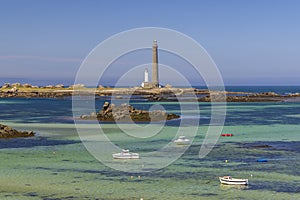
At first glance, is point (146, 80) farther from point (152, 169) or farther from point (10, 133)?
point (152, 169)

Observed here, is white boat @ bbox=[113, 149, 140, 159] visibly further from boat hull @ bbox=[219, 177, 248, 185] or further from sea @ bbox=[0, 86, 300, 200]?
boat hull @ bbox=[219, 177, 248, 185]

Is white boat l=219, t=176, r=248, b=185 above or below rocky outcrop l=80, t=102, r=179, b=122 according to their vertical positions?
below

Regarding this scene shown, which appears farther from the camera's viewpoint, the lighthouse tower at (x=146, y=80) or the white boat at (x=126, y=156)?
the lighthouse tower at (x=146, y=80)

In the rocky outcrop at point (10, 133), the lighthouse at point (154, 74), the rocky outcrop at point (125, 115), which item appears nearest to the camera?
the rocky outcrop at point (10, 133)

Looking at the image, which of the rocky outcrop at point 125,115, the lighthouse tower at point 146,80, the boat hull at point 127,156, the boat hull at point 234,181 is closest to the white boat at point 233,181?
the boat hull at point 234,181

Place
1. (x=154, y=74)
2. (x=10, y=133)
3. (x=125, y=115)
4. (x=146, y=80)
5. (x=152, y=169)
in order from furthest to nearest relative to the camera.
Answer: (x=146, y=80), (x=154, y=74), (x=125, y=115), (x=10, y=133), (x=152, y=169)

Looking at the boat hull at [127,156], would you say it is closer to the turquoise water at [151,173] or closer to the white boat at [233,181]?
the turquoise water at [151,173]

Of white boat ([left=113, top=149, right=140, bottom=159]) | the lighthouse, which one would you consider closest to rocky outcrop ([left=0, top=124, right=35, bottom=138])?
white boat ([left=113, top=149, right=140, bottom=159])

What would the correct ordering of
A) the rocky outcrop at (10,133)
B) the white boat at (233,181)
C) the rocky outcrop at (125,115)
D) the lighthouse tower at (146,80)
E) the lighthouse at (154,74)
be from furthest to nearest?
the lighthouse tower at (146,80), the lighthouse at (154,74), the rocky outcrop at (125,115), the rocky outcrop at (10,133), the white boat at (233,181)

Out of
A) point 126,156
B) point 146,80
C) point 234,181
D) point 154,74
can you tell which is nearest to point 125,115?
point 126,156

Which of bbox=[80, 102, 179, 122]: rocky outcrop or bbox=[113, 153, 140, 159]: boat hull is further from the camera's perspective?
bbox=[80, 102, 179, 122]: rocky outcrop

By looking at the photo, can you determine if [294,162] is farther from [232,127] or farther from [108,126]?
[108,126]

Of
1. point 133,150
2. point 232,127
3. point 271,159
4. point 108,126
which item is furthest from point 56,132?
point 271,159

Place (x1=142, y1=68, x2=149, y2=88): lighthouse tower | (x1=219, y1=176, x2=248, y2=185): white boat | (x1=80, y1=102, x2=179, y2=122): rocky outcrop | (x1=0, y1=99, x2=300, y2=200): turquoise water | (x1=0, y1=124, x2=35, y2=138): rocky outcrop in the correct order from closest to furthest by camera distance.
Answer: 1. (x1=0, y1=99, x2=300, y2=200): turquoise water
2. (x1=219, y1=176, x2=248, y2=185): white boat
3. (x1=0, y1=124, x2=35, y2=138): rocky outcrop
4. (x1=80, y1=102, x2=179, y2=122): rocky outcrop
5. (x1=142, y1=68, x2=149, y2=88): lighthouse tower
